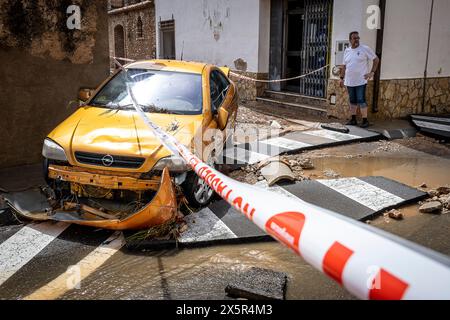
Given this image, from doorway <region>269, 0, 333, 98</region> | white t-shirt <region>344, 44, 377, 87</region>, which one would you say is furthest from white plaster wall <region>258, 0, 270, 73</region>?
white t-shirt <region>344, 44, 377, 87</region>

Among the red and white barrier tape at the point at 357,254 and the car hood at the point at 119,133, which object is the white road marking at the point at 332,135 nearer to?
the car hood at the point at 119,133

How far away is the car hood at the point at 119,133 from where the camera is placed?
4.34m

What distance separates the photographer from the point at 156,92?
548 centimetres

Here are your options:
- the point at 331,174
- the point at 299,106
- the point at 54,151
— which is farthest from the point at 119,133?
the point at 299,106

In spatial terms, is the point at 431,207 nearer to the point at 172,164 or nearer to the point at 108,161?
the point at 172,164

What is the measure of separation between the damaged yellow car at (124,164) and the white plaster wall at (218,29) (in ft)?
26.5

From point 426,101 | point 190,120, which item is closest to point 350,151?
point 190,120

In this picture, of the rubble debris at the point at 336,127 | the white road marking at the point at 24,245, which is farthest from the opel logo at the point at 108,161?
the rubble debris at the point at 336,127

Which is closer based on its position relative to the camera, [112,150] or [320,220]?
[320,220]

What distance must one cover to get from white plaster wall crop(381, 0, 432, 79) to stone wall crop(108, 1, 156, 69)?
12.3 metres

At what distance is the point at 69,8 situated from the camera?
6.79m

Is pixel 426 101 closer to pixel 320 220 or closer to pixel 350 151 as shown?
pixel 350 151
